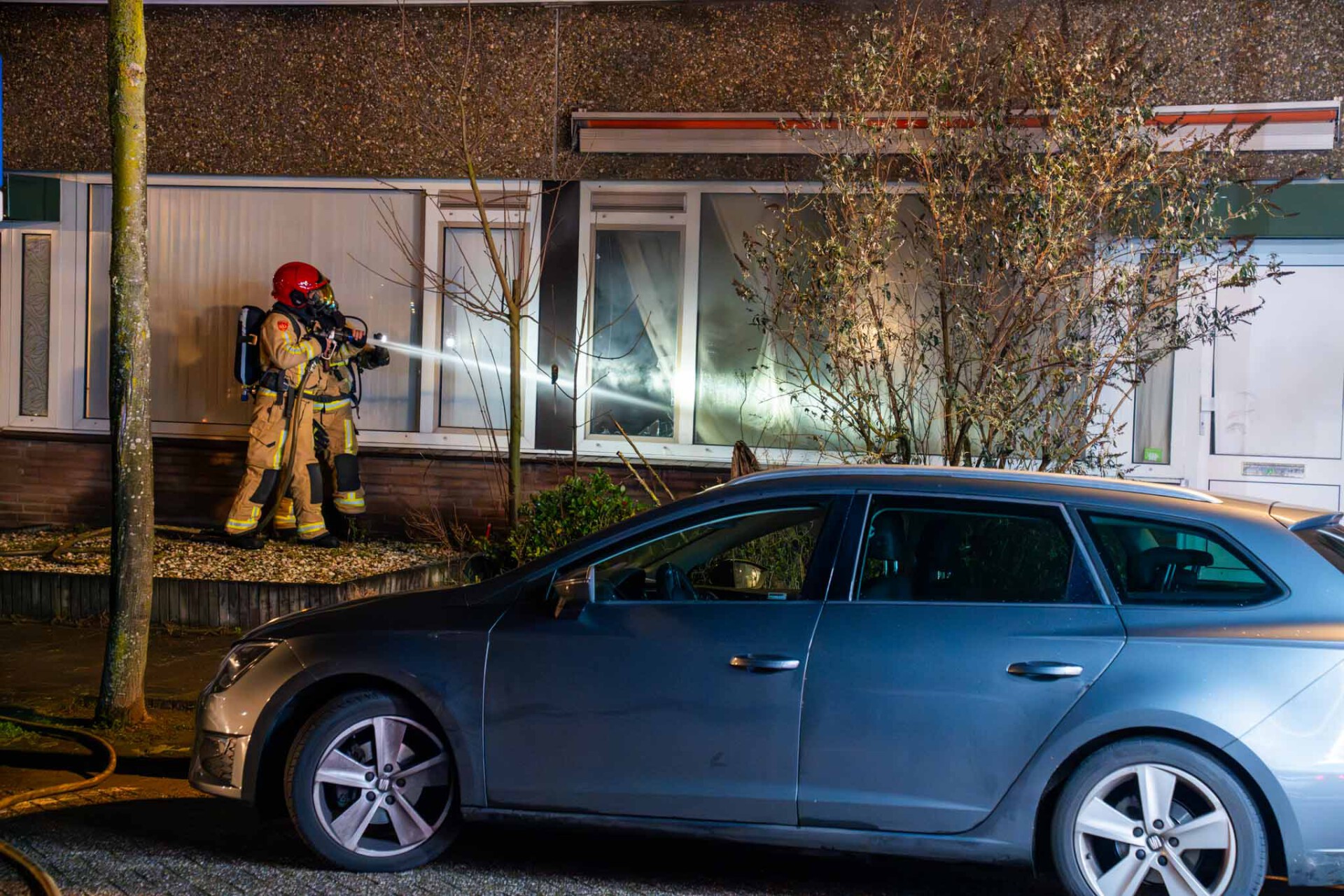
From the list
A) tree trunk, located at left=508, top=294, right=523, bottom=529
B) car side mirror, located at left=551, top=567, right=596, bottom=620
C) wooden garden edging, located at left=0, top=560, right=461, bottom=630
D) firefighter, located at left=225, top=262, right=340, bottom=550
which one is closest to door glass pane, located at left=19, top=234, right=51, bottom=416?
firefighter, located at left=225, top=262, right=340, bottom=550

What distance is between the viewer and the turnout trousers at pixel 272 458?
33.5 feet

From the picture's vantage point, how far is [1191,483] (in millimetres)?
10117

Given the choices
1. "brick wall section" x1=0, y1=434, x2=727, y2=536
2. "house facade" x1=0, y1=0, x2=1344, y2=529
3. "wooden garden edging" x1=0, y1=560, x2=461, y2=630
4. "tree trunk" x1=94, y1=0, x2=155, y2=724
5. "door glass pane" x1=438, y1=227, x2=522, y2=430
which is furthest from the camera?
"door glass pane" x1=438, y1=227, x2=522, y2=430

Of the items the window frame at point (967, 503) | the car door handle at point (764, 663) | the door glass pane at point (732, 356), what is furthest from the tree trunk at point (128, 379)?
the door glass pane at point (732, 356)

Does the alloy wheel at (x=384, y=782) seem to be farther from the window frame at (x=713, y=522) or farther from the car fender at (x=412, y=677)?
the window frame at (x=713, y=522)

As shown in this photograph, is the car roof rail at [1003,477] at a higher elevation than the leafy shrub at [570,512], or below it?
higher

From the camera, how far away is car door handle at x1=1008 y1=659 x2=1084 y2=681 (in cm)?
419

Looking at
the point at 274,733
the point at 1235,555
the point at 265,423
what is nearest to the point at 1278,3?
the point at 1235,555

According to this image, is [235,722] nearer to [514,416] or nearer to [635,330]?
[514,416]

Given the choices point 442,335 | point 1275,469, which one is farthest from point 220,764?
point 1275,469

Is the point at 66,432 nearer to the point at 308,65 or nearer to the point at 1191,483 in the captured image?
the point at 308,65

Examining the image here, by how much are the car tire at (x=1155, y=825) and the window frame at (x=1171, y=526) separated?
1.43 feet

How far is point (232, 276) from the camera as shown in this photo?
456 inches

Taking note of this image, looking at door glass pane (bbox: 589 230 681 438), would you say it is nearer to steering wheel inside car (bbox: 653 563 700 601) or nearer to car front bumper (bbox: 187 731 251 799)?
steering wheel inside car (bbox: 653 563 700 601)
